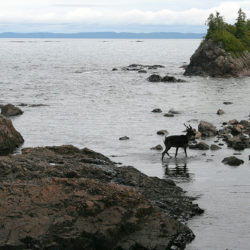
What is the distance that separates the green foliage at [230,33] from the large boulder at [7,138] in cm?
6722

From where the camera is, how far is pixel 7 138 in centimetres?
2750

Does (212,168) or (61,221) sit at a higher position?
(61,221)

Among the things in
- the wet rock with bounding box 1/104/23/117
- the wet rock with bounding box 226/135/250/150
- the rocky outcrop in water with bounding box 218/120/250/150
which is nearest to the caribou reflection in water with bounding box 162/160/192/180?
the wet rock with bounding box 226/135/250/150

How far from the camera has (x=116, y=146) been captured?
29.2 m

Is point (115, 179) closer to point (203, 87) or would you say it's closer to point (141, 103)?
point (141, 103)

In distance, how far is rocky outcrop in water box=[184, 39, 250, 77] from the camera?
84.4m

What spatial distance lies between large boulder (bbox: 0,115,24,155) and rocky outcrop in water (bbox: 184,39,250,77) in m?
60.5

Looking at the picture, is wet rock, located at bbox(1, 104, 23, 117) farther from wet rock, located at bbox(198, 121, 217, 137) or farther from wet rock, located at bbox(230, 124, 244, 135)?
wet rock, located at bbox(230, 124, 244, 135)

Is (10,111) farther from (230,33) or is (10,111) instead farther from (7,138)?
(230,33)

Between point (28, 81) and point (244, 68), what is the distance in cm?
3971

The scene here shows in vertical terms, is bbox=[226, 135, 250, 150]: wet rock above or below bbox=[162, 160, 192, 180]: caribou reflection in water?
above

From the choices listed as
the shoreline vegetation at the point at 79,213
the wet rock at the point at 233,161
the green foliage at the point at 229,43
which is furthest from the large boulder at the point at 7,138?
the green foliage at the point at 229,43

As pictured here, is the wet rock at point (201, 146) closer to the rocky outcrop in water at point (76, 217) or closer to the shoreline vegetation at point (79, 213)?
the shoreline vegetation at point (79, 213)

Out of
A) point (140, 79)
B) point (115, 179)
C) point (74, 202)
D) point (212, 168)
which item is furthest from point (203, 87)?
point (74, 202)
